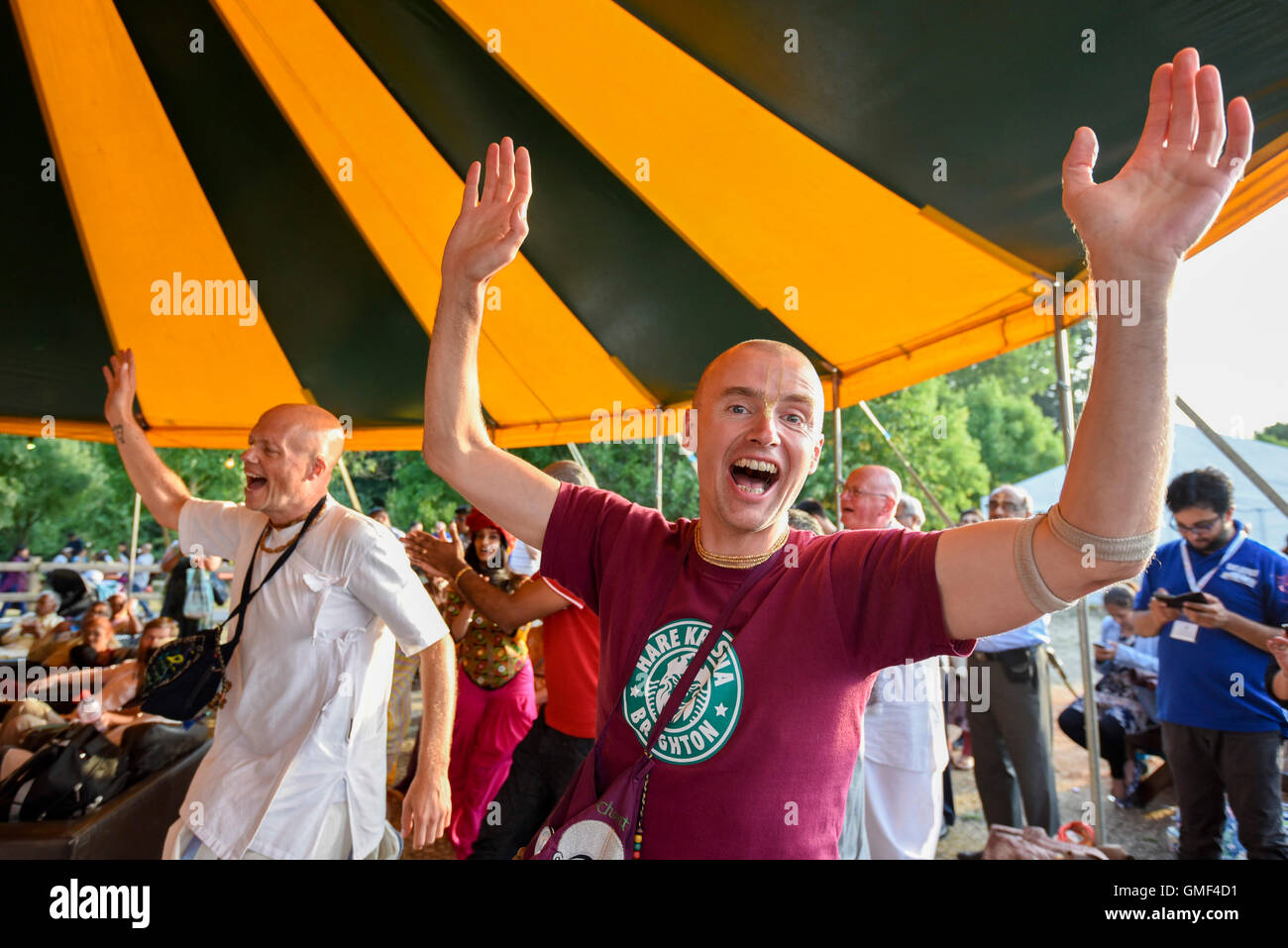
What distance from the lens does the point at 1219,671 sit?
3672mm

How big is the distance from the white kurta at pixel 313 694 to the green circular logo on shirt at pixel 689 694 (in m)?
A: 1.30

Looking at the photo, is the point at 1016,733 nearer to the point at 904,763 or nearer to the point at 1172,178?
the point at 904,763

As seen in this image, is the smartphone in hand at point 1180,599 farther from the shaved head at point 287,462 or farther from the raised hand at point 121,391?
the raised hand at point 121,391

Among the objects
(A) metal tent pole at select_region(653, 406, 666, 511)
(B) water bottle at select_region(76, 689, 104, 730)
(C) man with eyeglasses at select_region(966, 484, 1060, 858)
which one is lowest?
(C) man with eyeglasses at select_region(966, 484, 1060, 858)

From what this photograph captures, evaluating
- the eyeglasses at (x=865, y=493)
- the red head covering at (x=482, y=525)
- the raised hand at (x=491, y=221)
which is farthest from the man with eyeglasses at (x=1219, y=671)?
the raised hand at (x=491, y=221)

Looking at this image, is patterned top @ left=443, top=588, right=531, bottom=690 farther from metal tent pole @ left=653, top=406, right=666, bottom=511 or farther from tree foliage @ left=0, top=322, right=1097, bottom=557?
tree foliage @ left=0, top=322, right=1097, bottom=557

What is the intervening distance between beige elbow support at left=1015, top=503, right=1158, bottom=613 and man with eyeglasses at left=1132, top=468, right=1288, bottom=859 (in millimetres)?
3077

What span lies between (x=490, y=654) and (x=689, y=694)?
282cm

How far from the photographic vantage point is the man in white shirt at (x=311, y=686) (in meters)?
2.40

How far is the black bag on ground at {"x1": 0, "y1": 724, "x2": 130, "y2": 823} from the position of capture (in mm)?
3197

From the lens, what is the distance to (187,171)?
16.3 feet

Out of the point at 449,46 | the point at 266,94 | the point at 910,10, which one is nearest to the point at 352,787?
the point at 910,10

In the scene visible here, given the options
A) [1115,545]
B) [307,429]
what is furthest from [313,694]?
[1115,545]

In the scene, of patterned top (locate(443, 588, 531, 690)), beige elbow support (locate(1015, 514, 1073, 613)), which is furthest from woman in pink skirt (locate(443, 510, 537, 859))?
beige elbow support (locate(1015, 514, 1073, 613))
